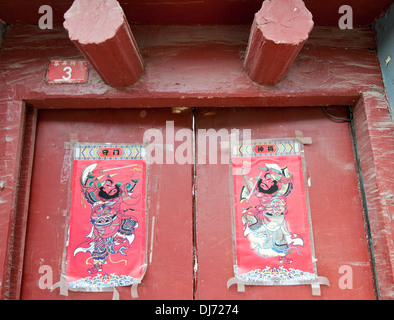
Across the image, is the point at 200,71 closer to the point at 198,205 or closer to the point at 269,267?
the point at 198,205

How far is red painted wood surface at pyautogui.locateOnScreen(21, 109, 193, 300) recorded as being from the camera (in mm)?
1845

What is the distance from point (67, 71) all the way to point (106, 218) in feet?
2.86

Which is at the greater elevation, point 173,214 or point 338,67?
point 338,67

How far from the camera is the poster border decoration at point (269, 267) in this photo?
184 cm

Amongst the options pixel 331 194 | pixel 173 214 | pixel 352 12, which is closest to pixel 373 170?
pixel 331 194

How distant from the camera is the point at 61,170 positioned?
6.52ft

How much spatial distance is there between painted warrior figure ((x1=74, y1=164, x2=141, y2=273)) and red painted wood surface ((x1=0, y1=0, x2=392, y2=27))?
2.99 ft

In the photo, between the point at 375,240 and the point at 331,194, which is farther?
the point at 331,194

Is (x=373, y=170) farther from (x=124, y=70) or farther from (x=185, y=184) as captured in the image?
(x=124, y=70)

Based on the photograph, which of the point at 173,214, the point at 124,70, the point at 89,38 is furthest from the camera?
the point at 173,214

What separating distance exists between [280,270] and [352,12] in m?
1.52

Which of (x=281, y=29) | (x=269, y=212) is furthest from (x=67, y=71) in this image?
(x=269, y=212)

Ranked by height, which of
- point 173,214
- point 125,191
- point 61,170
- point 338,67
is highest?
point 338,67

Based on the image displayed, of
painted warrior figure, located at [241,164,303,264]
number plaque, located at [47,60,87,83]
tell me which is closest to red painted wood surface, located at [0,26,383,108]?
number plaque, located at [47,60,87,83]
